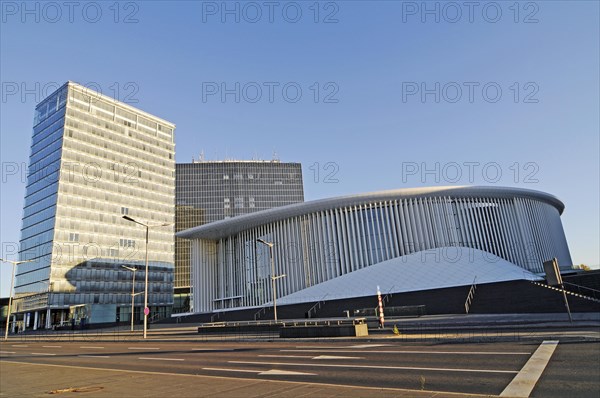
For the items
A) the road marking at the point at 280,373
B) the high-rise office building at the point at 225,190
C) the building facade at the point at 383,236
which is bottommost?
the road marking at the point at 280,373

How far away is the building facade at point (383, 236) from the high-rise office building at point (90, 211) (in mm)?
36816

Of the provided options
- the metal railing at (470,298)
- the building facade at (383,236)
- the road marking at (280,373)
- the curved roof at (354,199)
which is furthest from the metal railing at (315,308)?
the road marking at (280,373)

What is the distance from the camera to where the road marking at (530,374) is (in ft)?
25.0

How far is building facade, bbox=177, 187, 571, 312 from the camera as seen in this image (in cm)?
5838

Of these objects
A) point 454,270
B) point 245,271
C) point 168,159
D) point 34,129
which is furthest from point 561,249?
point 34,129

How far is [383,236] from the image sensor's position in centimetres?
6262

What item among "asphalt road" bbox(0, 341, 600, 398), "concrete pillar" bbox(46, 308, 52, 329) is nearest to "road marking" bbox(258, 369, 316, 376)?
"asphalt road" bbox(0, 341, 600, 398)

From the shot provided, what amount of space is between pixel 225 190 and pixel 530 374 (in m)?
Result: 151

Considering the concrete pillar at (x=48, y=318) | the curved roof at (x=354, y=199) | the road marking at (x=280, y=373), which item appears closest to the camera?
the road marking at (x=280, y=373)

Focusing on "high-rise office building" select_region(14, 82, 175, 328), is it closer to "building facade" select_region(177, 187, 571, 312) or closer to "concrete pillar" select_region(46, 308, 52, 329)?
"concrete pillar" select_region(46, 308, 52, 329)

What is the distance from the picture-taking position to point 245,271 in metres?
73.9

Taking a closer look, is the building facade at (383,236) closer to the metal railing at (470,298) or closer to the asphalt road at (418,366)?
the metal railing at (470,298)

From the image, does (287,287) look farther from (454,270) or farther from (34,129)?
(34,129)

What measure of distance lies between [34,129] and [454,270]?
369ft
